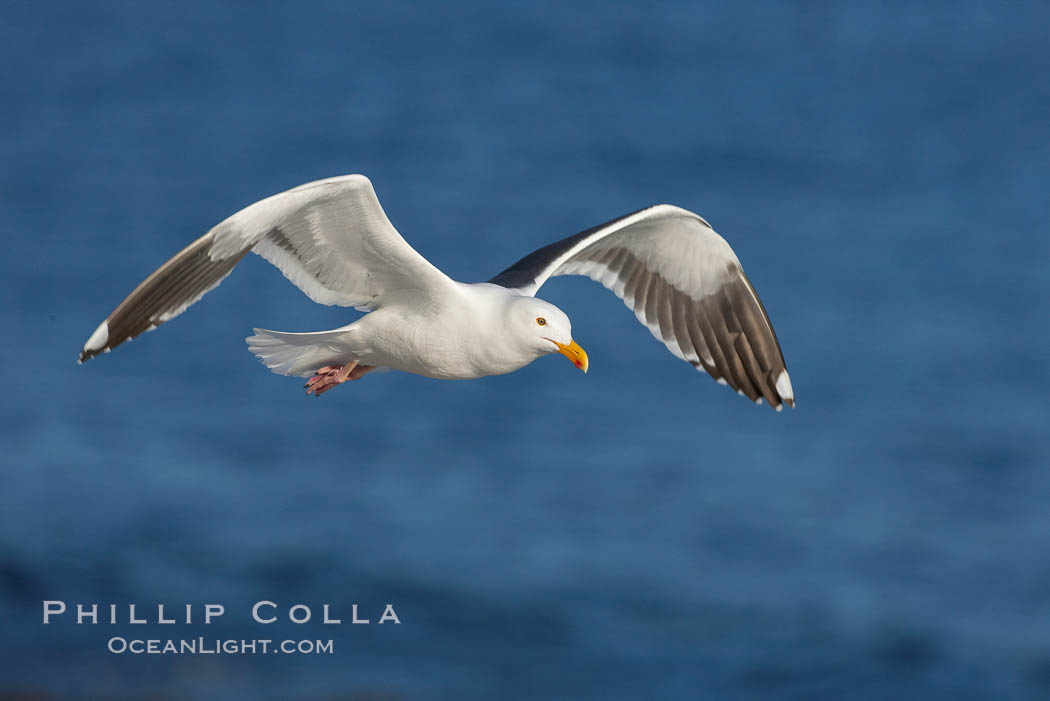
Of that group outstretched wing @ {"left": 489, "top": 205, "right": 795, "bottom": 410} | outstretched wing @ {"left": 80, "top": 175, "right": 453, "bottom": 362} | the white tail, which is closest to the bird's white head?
outstretched wing @ {"left": 80, "top": 175, "right": 453, "bottom": 362}

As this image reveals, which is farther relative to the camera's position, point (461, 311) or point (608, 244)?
point (608, 244)

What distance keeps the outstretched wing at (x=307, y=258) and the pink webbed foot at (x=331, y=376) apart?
2.14 ft

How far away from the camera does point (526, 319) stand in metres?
8.13

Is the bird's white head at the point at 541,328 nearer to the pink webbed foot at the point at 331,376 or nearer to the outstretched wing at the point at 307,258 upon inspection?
the outstretched wing at the point at 307,258

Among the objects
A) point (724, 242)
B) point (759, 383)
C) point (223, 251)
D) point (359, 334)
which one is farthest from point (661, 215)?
point (223, 251)

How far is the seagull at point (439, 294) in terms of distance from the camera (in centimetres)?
768

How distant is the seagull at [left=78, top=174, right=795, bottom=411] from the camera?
7676 mm

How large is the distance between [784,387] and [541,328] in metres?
2.63

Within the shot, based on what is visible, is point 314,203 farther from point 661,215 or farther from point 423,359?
point 661,215

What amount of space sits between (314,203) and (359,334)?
3.55ft

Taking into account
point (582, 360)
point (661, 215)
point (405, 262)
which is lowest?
point (582, 360)

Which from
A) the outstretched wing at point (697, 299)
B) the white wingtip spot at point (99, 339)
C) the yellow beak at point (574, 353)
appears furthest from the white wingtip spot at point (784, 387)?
the white wingtip spot at point (99, 339)

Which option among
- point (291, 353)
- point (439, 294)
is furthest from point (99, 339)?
point (439, 294)

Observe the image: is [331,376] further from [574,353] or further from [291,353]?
[574,353]
